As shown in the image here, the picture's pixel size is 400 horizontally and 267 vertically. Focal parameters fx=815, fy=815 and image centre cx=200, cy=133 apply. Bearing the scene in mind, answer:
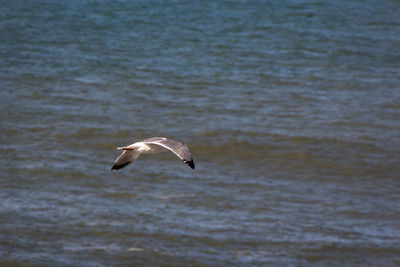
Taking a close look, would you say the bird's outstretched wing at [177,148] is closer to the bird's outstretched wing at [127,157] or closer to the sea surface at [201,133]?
the bird's outstretched wing at [127,157]

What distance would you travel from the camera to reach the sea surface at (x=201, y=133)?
52.9 ft

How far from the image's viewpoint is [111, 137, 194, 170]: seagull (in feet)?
30.9

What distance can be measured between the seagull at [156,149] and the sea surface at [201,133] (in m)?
4.84

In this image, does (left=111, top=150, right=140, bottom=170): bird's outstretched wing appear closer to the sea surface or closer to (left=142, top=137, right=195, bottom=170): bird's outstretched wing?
(left=142, top=137, right=195, bottom=170): bird's outstretched wing

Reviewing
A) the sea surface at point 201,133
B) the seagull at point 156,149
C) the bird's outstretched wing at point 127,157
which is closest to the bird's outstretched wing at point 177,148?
the seagull at point 156,149

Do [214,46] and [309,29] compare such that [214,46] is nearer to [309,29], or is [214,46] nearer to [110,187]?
[309,29]

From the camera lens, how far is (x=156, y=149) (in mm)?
10250

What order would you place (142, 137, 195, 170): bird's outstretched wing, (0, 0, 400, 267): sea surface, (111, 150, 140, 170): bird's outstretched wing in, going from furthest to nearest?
(0, 0, 400, 267): sea surface, (111, 150, 140, 170): bird's outstretched wing, (142, 137, 195, 170): bird's outstretched wing

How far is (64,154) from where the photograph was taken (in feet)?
66.6

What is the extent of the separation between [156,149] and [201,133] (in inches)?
463

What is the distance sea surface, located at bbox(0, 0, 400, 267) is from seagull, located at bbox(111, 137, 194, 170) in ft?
15.9

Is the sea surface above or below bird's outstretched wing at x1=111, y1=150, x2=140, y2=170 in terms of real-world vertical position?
below

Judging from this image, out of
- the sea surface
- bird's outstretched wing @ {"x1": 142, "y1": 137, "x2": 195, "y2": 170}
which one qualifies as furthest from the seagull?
the sea surface

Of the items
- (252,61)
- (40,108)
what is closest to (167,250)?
(40,108)
